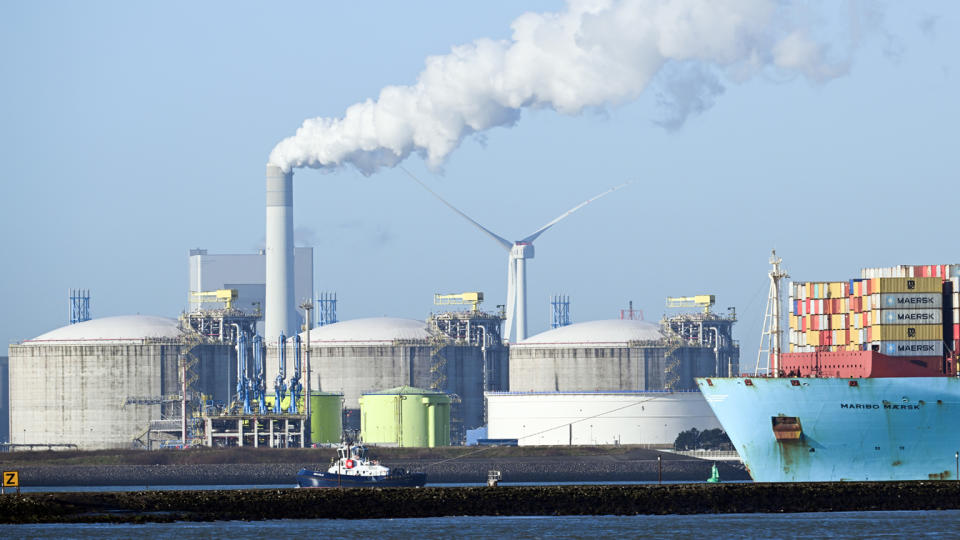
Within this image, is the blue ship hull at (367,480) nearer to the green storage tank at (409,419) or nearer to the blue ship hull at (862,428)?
the blue ship hull at (862,428)

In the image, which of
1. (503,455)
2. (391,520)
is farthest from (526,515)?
(503,455)

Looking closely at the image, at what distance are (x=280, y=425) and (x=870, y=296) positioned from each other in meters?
82.8

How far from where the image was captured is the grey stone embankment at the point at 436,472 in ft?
541

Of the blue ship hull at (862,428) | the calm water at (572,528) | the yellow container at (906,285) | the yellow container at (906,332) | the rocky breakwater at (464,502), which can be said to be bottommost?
the calm water at (572,528)

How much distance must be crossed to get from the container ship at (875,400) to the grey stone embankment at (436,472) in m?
51.5

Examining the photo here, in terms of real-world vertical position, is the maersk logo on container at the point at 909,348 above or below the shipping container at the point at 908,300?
below

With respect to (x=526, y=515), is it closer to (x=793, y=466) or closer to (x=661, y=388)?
(x=793, y=466)

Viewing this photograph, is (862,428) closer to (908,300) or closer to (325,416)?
(908,300)

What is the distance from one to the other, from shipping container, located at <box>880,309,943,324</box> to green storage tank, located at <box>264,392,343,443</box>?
8405 cm

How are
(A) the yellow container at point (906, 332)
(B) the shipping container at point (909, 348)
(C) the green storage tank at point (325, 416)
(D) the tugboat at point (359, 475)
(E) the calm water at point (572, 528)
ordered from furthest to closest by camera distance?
(C) the green storage tank at point (325, 416) → (D) the tugboat at point (359, 475) → (A) the yellow container at point (906, 332) → (B) the shipping container at point (909, 348) → (E) the calm water at point (572, 528)

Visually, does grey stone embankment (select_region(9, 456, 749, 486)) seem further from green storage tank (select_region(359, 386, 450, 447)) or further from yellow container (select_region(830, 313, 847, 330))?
yellow container (select_region(830, 313, 847, 330))

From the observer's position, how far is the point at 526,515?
92188 mm

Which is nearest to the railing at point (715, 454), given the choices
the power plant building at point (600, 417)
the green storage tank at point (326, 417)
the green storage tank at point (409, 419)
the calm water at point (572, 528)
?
the power plant building at point (600, 417)

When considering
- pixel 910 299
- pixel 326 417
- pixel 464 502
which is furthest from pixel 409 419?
pixel 464 502
